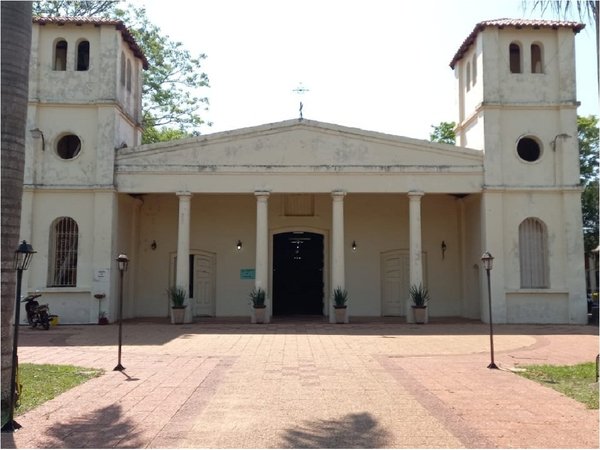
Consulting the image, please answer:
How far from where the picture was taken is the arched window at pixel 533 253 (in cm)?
1927

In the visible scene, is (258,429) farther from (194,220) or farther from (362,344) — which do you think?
(194,220)

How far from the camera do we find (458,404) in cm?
752

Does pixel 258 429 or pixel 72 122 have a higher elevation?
pixel 72 122

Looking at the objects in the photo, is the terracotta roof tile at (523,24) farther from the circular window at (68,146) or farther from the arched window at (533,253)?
the circular window at (68,146)

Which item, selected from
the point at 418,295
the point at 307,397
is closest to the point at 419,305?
the point at 418,295

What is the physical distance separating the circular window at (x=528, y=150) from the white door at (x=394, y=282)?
16.7ft

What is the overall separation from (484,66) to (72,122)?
13384 mm

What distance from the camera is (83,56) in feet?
65.1

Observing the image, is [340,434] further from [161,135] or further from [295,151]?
[161,135]

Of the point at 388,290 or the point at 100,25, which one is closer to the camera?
the point at 100,25

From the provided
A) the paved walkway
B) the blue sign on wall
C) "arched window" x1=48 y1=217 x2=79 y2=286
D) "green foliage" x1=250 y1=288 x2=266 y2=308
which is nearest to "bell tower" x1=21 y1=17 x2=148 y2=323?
"arched window" x1=48 y1=217 x2=79 y2=286

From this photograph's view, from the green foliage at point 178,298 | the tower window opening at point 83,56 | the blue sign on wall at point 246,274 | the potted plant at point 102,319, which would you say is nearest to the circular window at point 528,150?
the blue sign on wall at point 246,274

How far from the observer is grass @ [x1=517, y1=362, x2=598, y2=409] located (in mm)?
7978

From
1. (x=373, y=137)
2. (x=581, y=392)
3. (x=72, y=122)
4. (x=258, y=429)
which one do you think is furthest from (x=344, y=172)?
(x=258, y=429)
